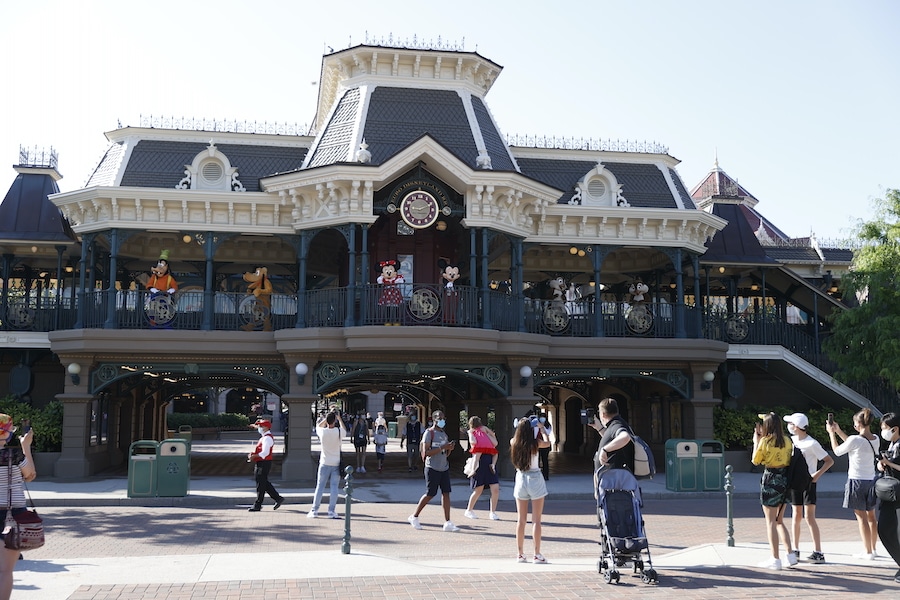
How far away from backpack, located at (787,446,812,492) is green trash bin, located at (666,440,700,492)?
8.82 meters

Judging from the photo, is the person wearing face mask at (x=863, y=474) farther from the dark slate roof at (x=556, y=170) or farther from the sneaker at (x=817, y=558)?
the dark slate roof at (x=556, y=170)

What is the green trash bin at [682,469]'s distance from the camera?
19000 mm

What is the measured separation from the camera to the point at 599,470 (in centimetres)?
958

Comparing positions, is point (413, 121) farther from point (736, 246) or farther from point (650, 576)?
point (650, 576)

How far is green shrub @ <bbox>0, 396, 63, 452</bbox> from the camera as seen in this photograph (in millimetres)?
21672

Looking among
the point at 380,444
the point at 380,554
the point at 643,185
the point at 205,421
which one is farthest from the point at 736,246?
the point at 205,421

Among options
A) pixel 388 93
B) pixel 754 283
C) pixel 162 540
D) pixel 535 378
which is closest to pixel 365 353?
pixel 535 378

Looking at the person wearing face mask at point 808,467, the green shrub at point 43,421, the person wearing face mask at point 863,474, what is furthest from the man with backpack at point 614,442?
the green shrub at point 43,421

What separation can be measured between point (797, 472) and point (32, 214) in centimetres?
2179

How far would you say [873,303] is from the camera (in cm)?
2370

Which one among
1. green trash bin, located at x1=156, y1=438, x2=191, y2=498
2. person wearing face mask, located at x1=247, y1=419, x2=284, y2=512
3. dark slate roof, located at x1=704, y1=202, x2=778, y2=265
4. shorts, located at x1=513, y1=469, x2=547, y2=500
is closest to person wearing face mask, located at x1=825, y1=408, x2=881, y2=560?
shorts, located at x1=513, y1=469, x2=547, y2=500

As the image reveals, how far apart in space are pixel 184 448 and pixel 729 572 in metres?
11.2

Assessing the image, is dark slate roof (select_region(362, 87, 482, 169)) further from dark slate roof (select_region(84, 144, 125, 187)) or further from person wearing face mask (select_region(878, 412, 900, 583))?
person wearing face mask (select_region(878, 412, 900, 583))

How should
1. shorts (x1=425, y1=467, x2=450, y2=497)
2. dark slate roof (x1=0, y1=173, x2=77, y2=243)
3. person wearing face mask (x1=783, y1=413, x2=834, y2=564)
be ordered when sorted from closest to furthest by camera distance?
person wearing face mask (x1=783, y1=413, x2=834, y2=564) → shorts (x1=425, y1=467, x2=450, y2=497) → dark slate roof (x1=0, y1=173, x2=77, y2=243)
